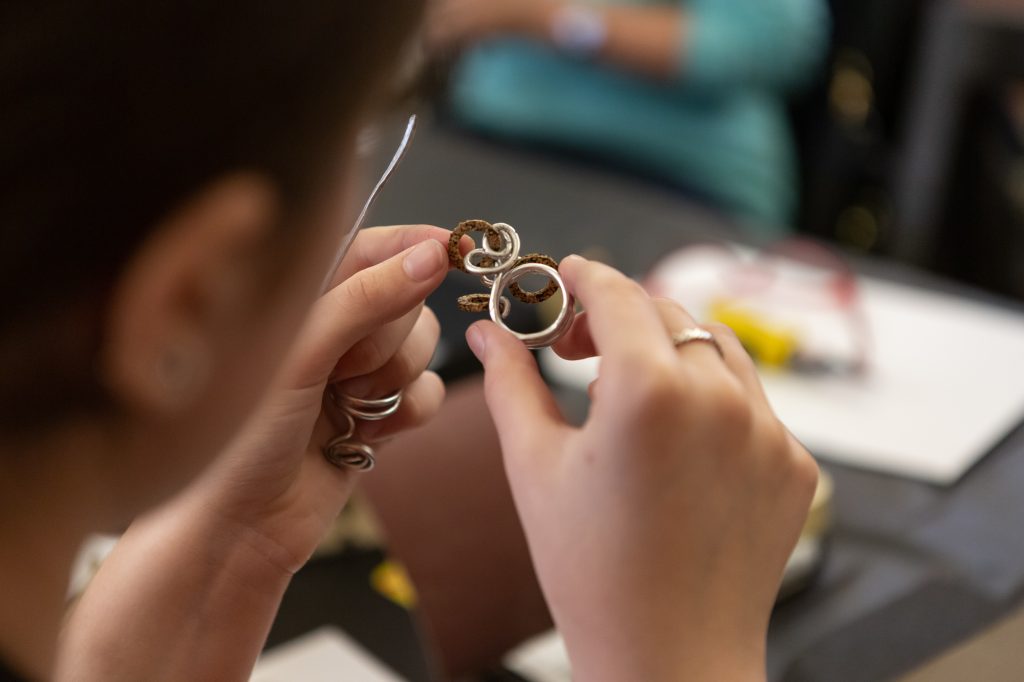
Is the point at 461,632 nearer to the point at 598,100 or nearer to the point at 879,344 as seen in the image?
the point at 879,344

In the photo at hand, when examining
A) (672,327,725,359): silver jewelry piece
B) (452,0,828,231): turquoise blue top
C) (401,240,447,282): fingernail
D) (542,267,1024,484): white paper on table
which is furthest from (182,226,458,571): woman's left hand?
(452,0,828,231): turquoise blue top

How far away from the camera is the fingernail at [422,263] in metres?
0.48

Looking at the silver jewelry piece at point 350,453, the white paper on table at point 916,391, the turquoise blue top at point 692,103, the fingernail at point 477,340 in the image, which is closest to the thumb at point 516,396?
the fingernail at point 477,340

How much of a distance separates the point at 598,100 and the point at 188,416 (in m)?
1.38

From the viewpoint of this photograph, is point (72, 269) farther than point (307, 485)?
No

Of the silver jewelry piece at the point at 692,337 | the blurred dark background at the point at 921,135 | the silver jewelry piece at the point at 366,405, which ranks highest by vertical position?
the silver jewelry piece at the point at 692,337

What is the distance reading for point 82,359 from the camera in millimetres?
315

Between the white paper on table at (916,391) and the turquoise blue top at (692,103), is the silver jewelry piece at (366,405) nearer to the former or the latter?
the white paper on table at (916,391)

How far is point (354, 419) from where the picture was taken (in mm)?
564

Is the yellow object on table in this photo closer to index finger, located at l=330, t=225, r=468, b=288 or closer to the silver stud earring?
index finger, located at l=330, t=225, r=468, b=288

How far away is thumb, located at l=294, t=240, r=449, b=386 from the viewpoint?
0.48 m

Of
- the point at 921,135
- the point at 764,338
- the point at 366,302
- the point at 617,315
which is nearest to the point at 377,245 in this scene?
the point at 366,302

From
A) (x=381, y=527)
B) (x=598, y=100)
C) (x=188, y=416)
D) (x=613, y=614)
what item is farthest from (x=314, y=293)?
(x=598, y=100)

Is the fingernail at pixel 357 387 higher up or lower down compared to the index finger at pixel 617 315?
lower down
